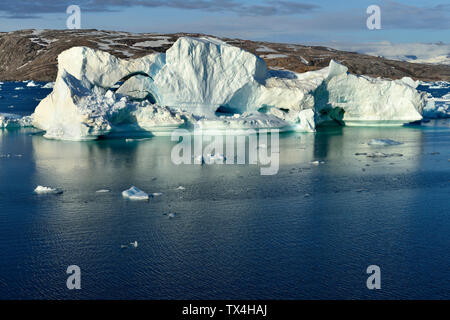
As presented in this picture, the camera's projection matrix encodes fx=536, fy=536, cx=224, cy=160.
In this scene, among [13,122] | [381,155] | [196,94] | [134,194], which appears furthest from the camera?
[13,122]

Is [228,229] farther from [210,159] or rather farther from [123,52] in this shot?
[123,52]

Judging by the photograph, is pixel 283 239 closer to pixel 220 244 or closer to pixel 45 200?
pixel 220 244

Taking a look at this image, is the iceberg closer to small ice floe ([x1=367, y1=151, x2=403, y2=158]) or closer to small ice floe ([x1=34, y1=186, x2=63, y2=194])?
small ice floe ([x1=34, y1=186, x2=63, y2=194])

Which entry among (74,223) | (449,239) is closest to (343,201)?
(449,239)

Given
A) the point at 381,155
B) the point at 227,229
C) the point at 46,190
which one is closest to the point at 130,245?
the point at 227,229

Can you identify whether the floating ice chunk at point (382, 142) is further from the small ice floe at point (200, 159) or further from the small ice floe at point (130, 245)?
the small ice floe at point (130, 245)

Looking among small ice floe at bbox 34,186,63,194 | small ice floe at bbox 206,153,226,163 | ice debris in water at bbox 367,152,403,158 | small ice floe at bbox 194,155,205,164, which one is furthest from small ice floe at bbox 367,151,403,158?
small ice floe at bbox 34,186,63,194
